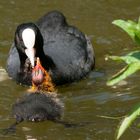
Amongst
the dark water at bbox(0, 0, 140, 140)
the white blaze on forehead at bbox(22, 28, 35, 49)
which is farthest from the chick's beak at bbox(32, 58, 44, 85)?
the white blaze on forehead at bbox(22, 28, 35, 49)

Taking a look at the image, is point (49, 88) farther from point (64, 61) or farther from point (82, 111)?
point (64, 61)

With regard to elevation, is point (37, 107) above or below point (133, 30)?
below

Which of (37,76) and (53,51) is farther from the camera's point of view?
(53,51)

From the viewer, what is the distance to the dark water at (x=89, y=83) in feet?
19.1

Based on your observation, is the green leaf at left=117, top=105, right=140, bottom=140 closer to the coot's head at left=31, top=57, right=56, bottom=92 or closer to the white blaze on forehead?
the coot's head at left=31, top=57, right=56, bottom=92

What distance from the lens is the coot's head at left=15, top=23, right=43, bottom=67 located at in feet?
22.1

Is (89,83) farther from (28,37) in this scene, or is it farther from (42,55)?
(28,37)

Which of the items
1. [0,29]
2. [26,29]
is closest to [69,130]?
[26,29]

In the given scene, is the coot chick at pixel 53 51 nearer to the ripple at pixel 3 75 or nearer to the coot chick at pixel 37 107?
the ripple at pixel 3 75

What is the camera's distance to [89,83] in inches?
282

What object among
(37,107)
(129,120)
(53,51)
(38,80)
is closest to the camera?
(129,120)

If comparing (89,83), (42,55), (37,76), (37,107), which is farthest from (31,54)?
(37,107)

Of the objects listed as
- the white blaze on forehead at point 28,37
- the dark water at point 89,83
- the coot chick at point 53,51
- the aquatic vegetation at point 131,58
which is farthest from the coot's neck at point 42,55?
the aquatic vegetation at point 131,58

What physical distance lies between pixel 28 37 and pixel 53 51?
70cm
